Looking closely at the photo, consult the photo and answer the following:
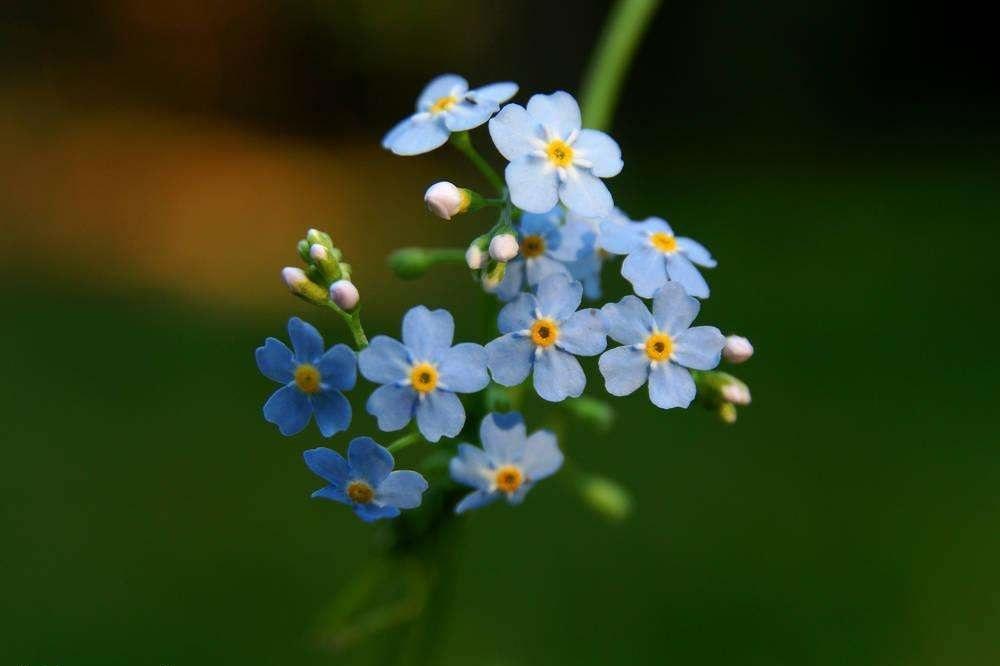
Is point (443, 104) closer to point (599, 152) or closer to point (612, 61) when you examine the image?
point (599, 152)

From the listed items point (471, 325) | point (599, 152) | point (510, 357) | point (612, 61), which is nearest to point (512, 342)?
point (510, 357)

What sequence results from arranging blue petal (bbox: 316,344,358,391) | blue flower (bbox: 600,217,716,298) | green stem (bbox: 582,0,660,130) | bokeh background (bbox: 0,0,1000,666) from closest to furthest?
blue petal (bbox: 316,344,358,391)
blue flower (bbox: 600,217,716,298)
green stem (bbox: 582,0,660,130)
bokeh background (bbox: 0,0,1000,666)

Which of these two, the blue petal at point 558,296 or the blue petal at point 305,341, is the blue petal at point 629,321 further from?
the blue petal at point 305,341

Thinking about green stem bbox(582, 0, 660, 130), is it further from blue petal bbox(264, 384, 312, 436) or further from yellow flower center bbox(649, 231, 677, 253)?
blue petal bbox(264, 384, 312, 436)

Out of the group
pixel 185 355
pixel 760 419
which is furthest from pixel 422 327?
pixel 185 355

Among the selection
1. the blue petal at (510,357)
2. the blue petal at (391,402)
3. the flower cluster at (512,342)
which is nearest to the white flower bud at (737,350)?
the flower cluster at (512,342)

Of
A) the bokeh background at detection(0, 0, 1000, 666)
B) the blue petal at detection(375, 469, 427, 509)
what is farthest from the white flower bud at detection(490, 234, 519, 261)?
the bokeh background at detection(0, 0, 1000, 666)

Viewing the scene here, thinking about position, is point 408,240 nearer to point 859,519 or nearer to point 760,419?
point 760,419
